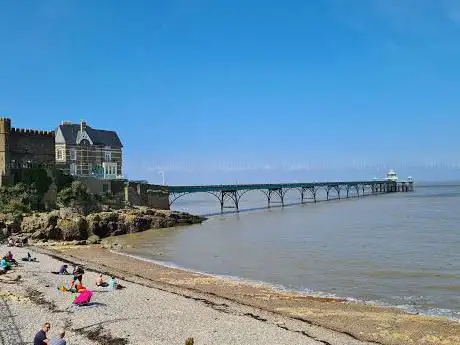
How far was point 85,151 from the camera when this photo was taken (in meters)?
62.7

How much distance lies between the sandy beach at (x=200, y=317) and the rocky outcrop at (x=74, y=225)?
1760cm

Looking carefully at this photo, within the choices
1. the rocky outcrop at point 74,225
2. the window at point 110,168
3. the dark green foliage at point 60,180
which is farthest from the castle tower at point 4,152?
the window at point 110,168

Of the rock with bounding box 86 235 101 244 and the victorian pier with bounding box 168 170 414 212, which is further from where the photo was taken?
the victorian pier with bounding box 168 170 414 212

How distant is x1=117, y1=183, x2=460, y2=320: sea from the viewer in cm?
2175

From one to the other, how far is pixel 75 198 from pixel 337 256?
28.8 metres

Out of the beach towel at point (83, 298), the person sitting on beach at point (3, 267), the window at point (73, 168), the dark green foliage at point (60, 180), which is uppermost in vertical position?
the window at point (73, 168)

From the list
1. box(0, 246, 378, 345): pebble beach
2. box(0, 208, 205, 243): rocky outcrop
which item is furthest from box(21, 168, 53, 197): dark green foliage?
box(0, 246, 378, 345): pebble beach

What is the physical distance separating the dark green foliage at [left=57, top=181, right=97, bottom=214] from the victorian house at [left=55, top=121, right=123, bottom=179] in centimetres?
866

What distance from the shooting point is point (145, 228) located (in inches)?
1954

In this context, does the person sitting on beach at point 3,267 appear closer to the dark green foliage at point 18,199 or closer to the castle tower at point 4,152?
the dark green foliage at point 18,199

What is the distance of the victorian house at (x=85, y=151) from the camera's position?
61016 mm

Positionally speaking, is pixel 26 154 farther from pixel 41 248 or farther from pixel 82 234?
pixel 41 248

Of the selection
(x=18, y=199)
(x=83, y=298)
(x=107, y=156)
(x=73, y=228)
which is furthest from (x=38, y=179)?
(x=83, y=298)

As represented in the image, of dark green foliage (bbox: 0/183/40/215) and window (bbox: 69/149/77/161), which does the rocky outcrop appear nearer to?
dark green foliage (bbox: 0/183/40/215)
